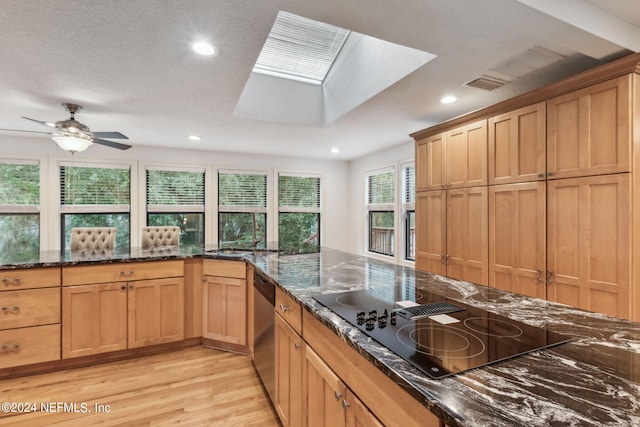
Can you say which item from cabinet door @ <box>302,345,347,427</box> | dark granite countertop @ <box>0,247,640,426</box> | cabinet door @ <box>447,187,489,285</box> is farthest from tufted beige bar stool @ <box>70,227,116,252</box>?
cabinet door @ <box>447,187,489,285</box>

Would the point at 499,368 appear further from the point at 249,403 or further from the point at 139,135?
the point at 139,135

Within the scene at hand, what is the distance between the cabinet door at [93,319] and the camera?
2756mm

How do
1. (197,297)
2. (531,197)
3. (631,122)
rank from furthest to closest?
(197,297), (531,197), (631,122)

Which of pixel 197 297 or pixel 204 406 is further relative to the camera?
pixel 197 297

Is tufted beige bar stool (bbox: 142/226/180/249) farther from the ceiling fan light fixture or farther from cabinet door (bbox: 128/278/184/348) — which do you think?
the ceiling fan light fixture

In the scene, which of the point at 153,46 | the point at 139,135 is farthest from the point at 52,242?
the point at 153,46

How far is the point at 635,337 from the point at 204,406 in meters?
2.45

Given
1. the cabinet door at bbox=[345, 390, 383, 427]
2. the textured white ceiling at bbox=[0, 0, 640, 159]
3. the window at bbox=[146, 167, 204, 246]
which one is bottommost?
the cabinet door at bbox=[345, 390, 383, 427]

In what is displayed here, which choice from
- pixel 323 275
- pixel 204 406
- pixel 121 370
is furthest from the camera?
pixel 121 370

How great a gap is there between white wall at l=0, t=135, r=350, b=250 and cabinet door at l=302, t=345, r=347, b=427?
4052mm

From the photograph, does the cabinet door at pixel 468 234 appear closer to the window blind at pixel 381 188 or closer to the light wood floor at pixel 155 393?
the window blind at pixel 381 188

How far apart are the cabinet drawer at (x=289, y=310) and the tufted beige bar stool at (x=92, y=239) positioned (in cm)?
251

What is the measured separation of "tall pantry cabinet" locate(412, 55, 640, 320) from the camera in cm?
190

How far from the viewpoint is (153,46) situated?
Answer: 193 centimetres
